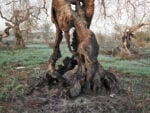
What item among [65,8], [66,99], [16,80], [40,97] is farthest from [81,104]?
[16,80]

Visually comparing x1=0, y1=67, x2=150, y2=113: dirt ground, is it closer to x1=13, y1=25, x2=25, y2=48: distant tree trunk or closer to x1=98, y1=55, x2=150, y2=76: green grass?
x1=98, y1=55, x2=150, y2=76: green grass

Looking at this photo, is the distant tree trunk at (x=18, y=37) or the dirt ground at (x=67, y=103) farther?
the distant tree trunk at (x=18, y=37)

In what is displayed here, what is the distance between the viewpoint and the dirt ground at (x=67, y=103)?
7574mm

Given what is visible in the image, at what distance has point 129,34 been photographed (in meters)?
27.9

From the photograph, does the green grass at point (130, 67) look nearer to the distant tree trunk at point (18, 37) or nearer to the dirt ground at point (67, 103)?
the dirt ground at point (67, 103)

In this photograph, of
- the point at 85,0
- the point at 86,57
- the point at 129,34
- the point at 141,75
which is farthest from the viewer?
the point at 129,34

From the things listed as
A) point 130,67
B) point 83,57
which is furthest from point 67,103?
point 130,67

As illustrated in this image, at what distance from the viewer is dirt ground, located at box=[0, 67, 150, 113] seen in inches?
298

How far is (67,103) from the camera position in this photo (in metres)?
7.89

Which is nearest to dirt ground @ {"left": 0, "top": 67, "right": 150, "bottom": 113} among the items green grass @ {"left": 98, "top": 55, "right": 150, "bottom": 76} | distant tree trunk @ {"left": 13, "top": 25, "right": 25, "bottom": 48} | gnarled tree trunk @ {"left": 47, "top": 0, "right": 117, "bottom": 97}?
gnarled tree trunk @ {"left": 47, "top": 0, "right": 117, "bottom": 97}

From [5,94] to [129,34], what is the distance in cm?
2019

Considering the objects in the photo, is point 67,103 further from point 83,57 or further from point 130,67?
point 130,67

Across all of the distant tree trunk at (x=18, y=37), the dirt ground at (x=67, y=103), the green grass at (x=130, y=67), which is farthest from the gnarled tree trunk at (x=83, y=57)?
the distant tree trunk at (x=18, y=37)

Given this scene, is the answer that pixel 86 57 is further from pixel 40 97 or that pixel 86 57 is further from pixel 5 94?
pixel 5 94
